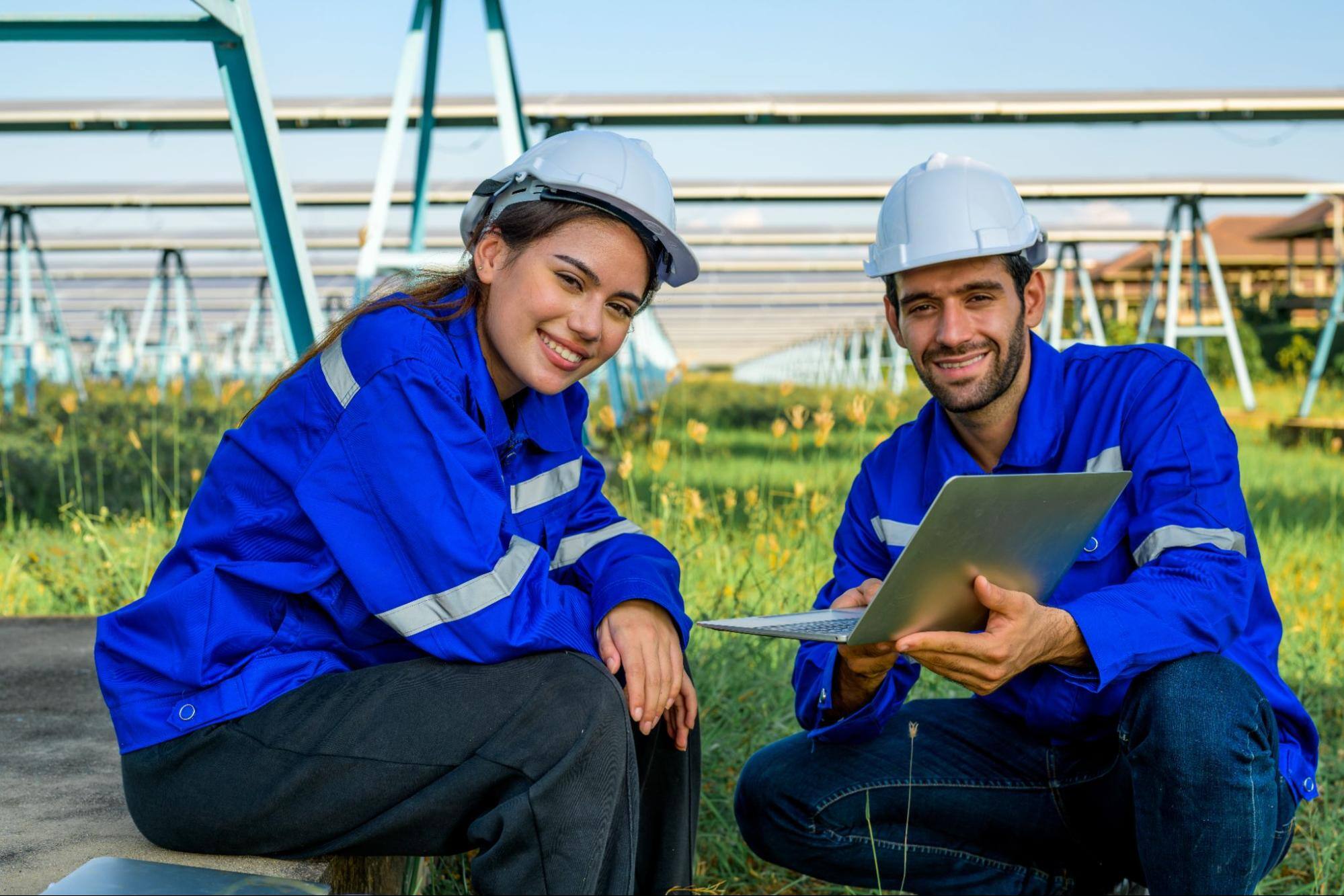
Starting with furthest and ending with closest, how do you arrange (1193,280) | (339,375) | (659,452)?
→ (1193,280)
(659,452)
(339,375)

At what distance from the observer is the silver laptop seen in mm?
A: 1554

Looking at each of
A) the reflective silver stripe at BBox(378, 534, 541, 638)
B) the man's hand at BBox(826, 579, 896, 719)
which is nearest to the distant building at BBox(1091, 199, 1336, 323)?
the man's hand at BBox(826, 579, 896, 719)

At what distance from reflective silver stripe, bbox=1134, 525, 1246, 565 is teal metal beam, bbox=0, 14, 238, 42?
242cm

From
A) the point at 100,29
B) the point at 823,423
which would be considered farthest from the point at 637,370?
the point at 100,29

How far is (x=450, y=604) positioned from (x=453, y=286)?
58 cm

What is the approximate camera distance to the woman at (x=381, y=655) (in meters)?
1.55

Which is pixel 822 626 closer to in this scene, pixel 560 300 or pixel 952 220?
pixel 560 300

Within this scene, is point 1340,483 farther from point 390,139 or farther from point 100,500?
point 100,500

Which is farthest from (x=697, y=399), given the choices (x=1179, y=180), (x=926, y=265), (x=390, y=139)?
(x=926, y=265)

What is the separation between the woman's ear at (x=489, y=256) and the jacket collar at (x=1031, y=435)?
0.89 metres

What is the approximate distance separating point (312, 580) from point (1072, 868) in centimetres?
153

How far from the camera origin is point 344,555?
1.57 m

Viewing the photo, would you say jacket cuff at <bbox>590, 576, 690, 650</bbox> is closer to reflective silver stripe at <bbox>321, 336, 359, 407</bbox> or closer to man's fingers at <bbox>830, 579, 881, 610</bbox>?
man's fingers at <bbox>830, 579, 881, 610</bbox>

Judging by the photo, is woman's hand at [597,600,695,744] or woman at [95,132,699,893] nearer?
woman at [95,132,699,893]
